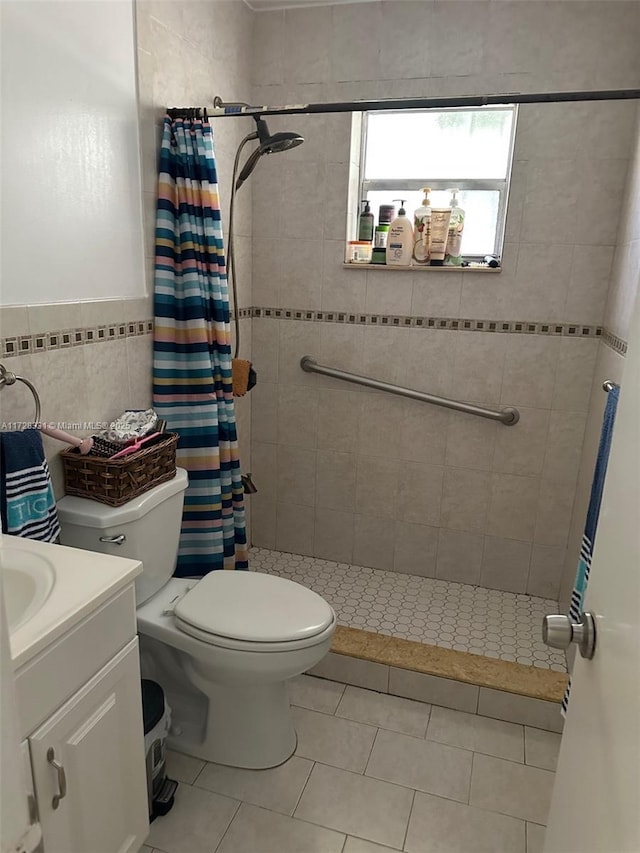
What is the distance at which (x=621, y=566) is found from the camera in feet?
2.44

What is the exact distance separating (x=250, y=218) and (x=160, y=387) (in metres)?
1.00

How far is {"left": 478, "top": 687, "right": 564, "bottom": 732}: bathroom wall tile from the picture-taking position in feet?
6.49

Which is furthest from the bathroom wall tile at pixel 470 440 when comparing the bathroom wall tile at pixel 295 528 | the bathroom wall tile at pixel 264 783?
the bathroom wall tile at pixel 264 783

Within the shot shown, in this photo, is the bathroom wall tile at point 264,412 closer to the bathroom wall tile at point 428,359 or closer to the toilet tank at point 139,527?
the bathroom wall tile at point 428,359

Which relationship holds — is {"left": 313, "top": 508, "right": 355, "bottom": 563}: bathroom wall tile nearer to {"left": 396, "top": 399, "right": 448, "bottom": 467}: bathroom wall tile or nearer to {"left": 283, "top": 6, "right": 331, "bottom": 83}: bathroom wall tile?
{"left": 396, "top": 399, "right": 448, "bottom": 467}: bathroom wall tile

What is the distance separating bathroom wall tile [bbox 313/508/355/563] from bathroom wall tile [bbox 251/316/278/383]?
2.25 feet

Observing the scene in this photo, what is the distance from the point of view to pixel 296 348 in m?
2.71

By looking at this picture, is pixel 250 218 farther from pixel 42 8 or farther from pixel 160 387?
pixel 42 8

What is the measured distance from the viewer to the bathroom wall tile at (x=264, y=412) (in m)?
2.79

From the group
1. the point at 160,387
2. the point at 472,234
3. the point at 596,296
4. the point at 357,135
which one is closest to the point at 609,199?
the point at 596,296

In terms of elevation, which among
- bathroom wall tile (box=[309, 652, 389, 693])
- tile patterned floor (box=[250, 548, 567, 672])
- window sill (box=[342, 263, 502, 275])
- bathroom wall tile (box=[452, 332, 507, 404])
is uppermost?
window sill (box=[342, 263, 502, 275])

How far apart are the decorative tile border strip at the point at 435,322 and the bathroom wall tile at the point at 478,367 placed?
41 mm

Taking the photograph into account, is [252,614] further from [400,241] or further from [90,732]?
[400,241]

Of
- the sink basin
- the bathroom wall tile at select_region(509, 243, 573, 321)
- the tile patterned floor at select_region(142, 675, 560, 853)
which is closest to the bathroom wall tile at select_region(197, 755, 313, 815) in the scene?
the tile patterned floor at select_region(142, 675, 560, 853)
